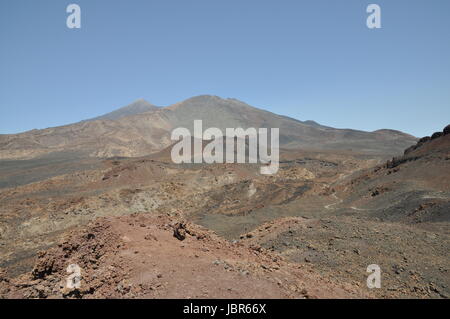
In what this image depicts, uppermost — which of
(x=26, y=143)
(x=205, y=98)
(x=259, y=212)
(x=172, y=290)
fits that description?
(x=205, y=98)

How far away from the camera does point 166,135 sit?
8888cm

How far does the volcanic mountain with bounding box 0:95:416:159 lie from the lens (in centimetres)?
7119

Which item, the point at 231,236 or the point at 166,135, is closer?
the point at 231,236

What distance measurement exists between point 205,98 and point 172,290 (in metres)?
121

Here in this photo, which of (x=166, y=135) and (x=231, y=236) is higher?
(x=166, y=135)

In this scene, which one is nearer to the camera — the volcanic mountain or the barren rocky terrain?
the barren rocky terrain

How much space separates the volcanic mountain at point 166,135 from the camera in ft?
234

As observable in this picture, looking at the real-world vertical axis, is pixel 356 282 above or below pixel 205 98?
below

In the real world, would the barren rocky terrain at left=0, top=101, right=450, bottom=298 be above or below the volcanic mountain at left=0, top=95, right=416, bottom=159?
below

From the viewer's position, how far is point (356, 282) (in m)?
10.1

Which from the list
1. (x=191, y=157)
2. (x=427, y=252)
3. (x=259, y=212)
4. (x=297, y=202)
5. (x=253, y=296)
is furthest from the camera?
(x=191, y=157)

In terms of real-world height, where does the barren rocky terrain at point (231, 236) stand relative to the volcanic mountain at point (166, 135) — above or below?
below
